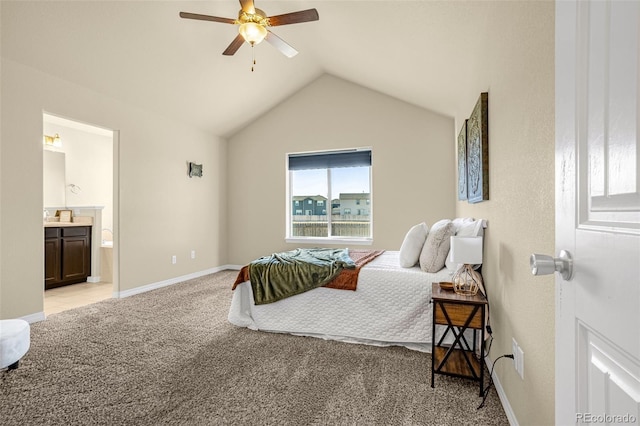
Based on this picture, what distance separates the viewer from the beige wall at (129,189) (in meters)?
2.84

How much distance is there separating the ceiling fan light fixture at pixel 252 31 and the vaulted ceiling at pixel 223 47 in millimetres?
807

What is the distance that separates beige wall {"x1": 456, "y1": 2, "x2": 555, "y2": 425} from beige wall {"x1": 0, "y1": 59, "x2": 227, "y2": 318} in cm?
410

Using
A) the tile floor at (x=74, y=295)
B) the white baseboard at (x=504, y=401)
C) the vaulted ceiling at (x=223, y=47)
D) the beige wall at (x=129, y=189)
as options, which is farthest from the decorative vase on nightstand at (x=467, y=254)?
the tile floor at (x=74, y=295)

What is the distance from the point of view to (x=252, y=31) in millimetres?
2592

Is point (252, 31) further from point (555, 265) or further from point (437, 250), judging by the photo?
point (555, 265)

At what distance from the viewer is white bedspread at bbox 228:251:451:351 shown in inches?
94.7

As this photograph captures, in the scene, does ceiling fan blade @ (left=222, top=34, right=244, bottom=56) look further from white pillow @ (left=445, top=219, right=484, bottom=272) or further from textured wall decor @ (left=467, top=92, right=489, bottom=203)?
white pillow @ (left=445, top=219, right=484, bottom=272)

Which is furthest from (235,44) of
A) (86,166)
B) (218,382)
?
(86,166)

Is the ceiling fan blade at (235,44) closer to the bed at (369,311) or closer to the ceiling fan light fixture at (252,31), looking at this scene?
the ceiling fan light fixture at (252,31)

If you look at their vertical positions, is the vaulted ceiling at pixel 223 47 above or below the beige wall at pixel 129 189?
above

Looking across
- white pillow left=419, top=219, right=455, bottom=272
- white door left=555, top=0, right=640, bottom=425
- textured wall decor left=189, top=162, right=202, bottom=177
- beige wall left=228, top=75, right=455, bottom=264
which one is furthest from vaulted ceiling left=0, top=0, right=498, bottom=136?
white door left=555, top=0, right=640, bottom=425

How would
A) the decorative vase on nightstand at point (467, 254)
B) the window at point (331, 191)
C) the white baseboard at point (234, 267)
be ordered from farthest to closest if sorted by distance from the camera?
the white baseboard at point (234, 267) < the window at point (331, 191) < the decorative vase on nightstand at point (467, 254)

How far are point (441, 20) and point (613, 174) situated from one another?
239cm

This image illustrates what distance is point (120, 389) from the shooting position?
184cm
